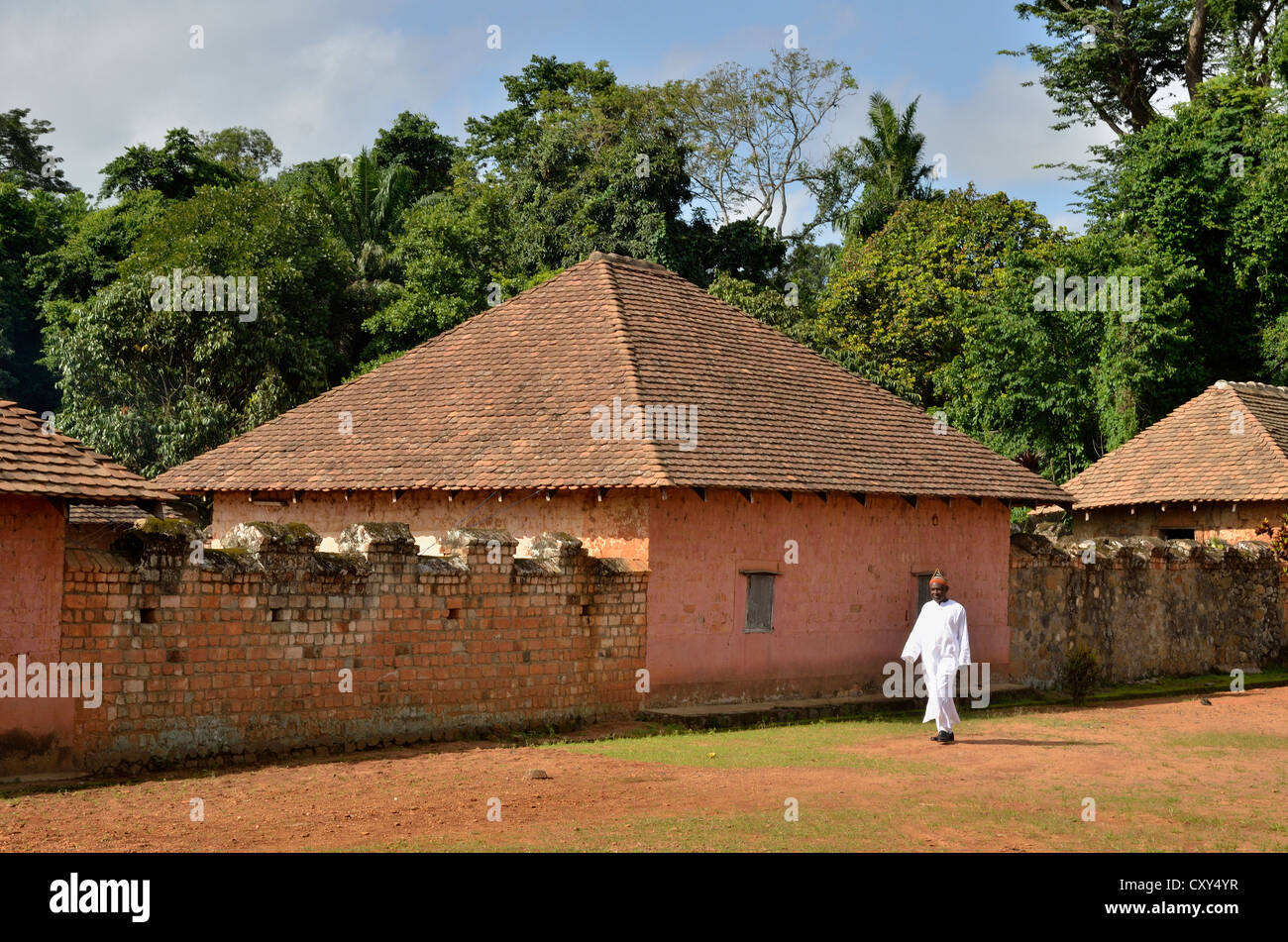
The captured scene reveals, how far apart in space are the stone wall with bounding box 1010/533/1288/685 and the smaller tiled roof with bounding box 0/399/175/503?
46.1 feet

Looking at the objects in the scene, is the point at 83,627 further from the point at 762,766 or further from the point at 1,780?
the point at 762,766

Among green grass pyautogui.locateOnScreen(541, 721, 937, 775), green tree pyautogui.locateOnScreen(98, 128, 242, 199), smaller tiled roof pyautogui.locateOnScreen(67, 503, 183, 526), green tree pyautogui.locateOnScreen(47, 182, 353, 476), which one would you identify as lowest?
green grass pyautogui.locateOnScreen(541, 721, 937, 775)

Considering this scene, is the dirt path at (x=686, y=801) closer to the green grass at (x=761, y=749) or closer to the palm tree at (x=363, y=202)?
the green grass at (x=761, y=749)

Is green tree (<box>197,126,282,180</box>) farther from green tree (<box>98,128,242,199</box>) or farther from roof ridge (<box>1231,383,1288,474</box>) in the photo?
roof ridge (<box>1231,383,1288,474</box>)

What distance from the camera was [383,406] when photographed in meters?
19.1

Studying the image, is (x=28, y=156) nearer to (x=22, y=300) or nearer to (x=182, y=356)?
(x=22, y=300)

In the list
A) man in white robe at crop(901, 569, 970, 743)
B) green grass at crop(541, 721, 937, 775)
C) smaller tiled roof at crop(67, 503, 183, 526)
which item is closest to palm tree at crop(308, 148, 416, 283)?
smaller tiled roof at crop(67, 503, 183, 526)

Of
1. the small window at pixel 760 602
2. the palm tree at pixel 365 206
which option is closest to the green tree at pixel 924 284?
the palm tree at pixel 365 206

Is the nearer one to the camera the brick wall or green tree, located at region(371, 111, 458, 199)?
the brick wall

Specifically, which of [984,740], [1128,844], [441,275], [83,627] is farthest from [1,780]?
[441,275]

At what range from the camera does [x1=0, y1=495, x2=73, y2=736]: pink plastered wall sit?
10.7m

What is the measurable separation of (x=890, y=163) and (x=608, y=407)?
3029 cm

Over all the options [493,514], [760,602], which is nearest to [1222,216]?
[760,602]

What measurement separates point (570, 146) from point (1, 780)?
29430 millimetres
